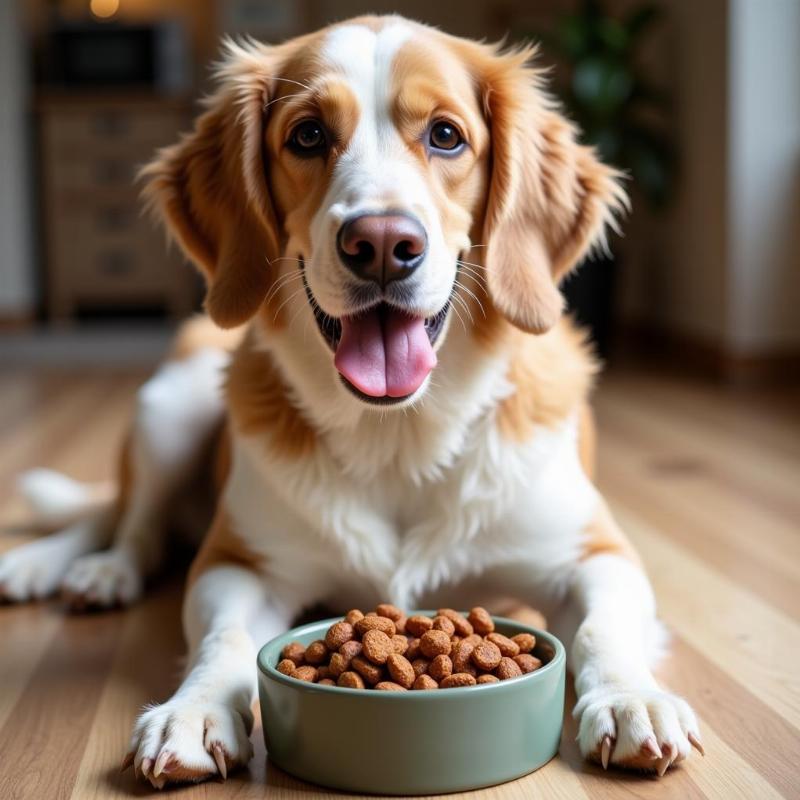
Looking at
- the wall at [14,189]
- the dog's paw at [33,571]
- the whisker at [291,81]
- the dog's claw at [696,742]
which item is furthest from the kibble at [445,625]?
the wall at [14,189]

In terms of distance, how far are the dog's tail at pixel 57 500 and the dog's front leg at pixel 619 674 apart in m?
1.27

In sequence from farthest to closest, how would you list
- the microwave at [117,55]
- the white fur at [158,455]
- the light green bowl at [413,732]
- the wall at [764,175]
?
the microwave at [117,55], the wall at [764,175], the white fur at [158,455], the light green bowl at [413,732]

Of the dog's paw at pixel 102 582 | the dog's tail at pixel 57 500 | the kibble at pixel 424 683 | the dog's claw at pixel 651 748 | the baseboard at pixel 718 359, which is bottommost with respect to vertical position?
the baseboard at pixel 718 359

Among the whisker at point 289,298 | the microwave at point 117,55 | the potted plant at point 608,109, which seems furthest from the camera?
the microwave at point 117,55

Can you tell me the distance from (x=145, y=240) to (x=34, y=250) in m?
0.79

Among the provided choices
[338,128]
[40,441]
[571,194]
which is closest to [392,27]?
[338,128]

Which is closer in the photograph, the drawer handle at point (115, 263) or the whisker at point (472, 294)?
the whisker at point (472, 294)

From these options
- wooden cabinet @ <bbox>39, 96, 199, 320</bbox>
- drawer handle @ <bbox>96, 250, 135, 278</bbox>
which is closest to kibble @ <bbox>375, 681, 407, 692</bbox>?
wooden cabinet @ <bbox>39, 96, 199, 320</bbox>

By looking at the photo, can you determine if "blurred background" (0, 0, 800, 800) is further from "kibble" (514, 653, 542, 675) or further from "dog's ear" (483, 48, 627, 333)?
"dog's ear" (483, 48, 627, 333)

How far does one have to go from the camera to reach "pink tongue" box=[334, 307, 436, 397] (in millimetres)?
1614

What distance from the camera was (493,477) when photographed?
1789 millimetres

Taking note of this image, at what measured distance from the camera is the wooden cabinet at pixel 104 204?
7969 millimetres

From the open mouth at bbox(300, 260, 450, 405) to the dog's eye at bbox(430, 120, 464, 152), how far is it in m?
0.28

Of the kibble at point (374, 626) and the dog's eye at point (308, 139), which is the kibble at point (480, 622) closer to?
the kibble at point (374, 626)
